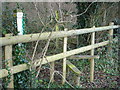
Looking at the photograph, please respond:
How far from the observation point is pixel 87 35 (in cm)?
583

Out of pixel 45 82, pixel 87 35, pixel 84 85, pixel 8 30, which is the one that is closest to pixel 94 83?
pixel 84 85

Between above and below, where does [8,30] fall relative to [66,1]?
below

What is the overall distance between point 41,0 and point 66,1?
37.5 inches

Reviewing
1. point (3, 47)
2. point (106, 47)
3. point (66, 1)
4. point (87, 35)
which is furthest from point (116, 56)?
point (3, 47)

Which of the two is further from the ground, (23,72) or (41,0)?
(41,0)

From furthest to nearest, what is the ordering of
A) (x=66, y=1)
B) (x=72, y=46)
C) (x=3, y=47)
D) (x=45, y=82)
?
1. (x=66, y=1)
2. (x=72, y=46)
3. (x=45, y=82)
4. (x=3, y=47)

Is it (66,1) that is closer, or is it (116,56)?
(116,56)

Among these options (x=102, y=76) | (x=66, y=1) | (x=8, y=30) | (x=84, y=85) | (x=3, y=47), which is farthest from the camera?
(x=66, y=1)

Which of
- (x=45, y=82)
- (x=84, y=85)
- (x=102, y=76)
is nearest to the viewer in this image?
(x=45, y=82)

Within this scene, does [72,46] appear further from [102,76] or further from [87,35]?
[102,76]

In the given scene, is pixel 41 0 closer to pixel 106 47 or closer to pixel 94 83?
pixel 106 47

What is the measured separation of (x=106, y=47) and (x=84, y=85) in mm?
1973

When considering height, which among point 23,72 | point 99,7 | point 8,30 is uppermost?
point 99,7

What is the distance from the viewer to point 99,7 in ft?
19.2
